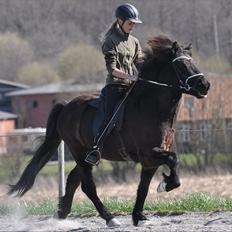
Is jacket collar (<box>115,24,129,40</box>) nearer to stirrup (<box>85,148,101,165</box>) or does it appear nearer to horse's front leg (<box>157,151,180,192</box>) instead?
stirrup (<box>85,148,101,165</box>)

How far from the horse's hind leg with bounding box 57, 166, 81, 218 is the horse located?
0.76ft

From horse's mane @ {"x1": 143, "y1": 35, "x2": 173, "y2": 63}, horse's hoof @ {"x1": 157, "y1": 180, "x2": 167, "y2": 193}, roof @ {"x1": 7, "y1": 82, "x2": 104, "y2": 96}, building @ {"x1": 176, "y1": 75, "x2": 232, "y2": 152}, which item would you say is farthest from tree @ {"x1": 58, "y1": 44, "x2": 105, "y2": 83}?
horse's hoof @ {"x1": 157, "y1": 180, "x2": 167, "y2": 193}

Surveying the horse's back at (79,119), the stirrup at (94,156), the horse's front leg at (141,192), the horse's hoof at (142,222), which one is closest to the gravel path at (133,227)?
the horse's hoof at (142,222)

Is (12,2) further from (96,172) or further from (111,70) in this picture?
(111,70)

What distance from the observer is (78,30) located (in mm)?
86438

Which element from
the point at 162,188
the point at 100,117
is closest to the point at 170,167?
the point at 162,188

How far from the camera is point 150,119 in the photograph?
27.0 ft

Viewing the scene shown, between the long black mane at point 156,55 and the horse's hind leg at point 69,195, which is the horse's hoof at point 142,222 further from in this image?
the long black mane at point 156,55

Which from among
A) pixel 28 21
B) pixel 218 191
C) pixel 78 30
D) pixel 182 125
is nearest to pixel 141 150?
pixel 218 191

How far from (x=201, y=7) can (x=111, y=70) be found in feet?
233

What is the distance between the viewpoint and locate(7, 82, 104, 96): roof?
4431 cm

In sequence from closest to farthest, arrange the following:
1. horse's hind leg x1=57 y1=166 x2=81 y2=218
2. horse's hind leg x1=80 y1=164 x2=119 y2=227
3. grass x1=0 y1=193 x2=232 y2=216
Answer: horse's hind leg x1=80 y1=164 x2=119 y2=227 → horse's hind leg x1=57 y1=166 x2=81 y2=218 → grass x1=0 y1=193 x2=232 y2=216

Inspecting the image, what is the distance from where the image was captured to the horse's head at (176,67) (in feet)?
26.3

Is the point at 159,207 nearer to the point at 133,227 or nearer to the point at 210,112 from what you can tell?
the point at 133,227
